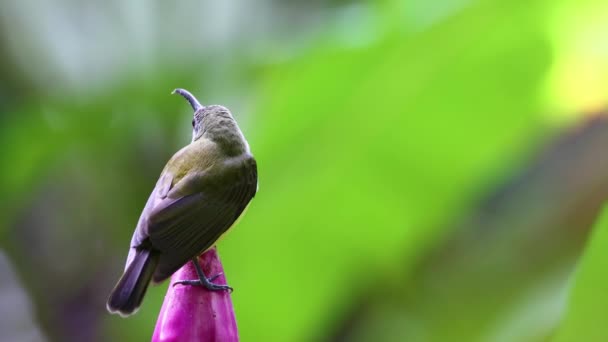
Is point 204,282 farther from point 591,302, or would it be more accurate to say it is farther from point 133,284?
point 591,302

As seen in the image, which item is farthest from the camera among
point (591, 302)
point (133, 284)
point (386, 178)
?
point (386, 178)

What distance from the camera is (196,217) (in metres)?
0.27

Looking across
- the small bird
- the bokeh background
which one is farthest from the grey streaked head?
→ the bokeh background

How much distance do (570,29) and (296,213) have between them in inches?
13.0

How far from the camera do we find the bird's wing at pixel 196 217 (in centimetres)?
26

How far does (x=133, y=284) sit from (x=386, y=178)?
1.55 ft

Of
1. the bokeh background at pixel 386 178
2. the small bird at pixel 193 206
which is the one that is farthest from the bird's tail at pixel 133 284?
the bokeh background at pixel 386 178

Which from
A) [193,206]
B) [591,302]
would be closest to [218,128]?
[193,206]

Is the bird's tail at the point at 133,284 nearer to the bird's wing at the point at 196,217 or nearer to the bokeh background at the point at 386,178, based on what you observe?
the bird's wing at the point at 196,217

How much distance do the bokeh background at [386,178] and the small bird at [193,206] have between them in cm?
38

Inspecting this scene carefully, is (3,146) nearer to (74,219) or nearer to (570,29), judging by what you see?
(74,219)

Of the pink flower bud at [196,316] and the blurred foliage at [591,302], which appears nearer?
the pink flower bud at [196,316]

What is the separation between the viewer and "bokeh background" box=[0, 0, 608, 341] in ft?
2.24

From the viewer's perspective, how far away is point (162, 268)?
9.9 inches
